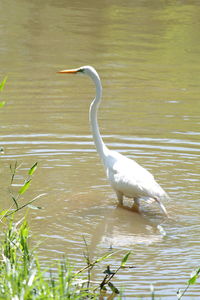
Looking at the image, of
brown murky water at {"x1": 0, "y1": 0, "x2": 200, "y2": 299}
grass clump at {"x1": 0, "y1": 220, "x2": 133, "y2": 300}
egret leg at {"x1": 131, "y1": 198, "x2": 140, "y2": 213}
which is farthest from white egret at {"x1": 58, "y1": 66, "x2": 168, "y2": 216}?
grass clump at {"x1": 0, "y1": 220, "x2": 133, "y2": 300}

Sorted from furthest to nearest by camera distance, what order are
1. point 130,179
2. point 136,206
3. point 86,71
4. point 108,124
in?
1. point 108,124
2. point 86,71
3. point 136,206
4. point 130,179

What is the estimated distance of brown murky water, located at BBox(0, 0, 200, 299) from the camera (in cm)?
721

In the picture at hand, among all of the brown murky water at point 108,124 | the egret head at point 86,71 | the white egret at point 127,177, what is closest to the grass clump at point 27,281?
the brown murky water at point 108,124

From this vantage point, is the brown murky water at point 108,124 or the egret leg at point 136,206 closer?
the brown murky water at point 108,124

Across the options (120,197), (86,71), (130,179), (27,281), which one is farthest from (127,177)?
(27,281)

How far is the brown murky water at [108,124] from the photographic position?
7.21 m

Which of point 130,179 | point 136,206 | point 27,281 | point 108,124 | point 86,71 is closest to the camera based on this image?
point 27,281

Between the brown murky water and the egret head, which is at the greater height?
the egret head

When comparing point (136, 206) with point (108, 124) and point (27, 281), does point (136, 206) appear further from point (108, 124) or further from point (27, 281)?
point (27, 281)

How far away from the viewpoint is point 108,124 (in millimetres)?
11148

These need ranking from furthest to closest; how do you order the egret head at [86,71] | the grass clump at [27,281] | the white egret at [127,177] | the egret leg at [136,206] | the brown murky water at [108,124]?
the egret head at [86,71] < the egret leg at [136,206] < the white egret at [127,177] < the brown murky water at [108,124] < the grass clump at [27,281]

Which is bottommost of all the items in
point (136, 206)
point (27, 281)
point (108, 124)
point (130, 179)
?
point (108, 124)

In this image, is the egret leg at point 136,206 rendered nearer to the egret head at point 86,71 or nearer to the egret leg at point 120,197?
the egret leg at point 120,197

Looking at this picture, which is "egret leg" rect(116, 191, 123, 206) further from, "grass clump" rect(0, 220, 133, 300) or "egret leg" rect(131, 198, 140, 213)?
"grass clump" rect(0, 220, 133, 300)
